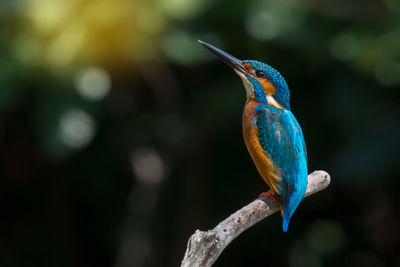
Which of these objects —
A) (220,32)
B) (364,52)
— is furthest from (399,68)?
(220,32)

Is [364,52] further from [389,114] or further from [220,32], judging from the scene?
[220,32]

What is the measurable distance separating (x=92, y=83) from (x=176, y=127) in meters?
0.73

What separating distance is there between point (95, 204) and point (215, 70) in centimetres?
140

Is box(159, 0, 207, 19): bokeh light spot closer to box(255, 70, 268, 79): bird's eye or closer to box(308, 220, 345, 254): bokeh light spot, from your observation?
box(255, 70, 268, 79): bird's eye

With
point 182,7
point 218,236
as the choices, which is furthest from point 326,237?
point 218,236

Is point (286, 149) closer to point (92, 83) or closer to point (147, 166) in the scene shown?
point (92, 83)

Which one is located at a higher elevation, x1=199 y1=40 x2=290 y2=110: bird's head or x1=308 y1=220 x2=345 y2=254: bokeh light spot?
x1=199 y1=40 x2=290 y2=110: bird's head

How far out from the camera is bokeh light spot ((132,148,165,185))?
510 cm

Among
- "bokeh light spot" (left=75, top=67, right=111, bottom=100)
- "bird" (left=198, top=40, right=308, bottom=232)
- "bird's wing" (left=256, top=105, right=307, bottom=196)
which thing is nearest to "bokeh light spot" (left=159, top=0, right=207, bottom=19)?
"bokeh light spot" (left=75, top=67, right=111, bottom=100)

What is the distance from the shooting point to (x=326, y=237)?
16.1 ft

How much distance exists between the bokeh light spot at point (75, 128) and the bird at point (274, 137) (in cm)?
138

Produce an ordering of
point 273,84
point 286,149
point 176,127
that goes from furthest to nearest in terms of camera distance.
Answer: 1. point 176,127
2. point 273,84
3. point 286,149

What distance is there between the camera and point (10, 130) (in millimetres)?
5078

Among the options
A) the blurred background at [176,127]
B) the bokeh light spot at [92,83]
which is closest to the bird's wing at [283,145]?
the blurred background at [176,127]
